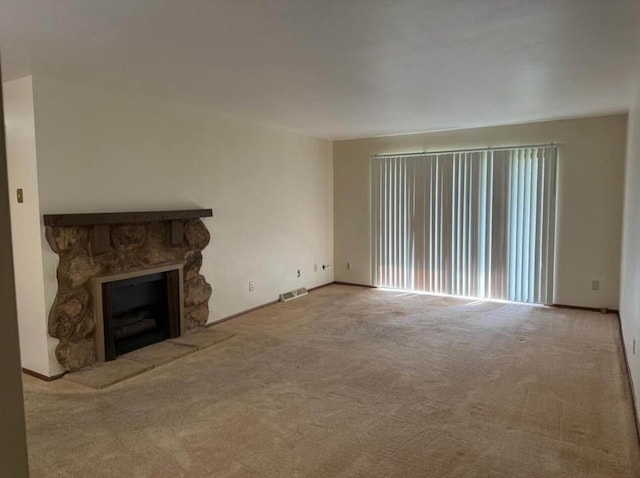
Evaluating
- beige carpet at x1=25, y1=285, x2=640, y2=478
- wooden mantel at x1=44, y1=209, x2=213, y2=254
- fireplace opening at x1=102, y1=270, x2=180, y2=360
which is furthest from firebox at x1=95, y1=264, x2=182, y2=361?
beige carpet at x1=25, y1=285, x2=640, y2=478

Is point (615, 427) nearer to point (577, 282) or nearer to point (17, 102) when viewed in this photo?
point (577, 282)

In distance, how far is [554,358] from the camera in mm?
3859

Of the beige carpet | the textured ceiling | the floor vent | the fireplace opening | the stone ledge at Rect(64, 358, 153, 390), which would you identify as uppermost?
the textured ceiling

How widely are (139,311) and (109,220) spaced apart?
107 cm

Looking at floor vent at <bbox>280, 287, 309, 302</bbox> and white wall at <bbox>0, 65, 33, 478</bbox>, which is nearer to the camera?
white wall at <bbox>0, 65, 33, 478</bbox>

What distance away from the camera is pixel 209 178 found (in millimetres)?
4938

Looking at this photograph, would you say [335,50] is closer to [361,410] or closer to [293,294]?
[361,410]

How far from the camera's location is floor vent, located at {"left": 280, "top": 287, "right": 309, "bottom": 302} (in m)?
6.17

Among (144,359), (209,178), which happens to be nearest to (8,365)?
(144,359)

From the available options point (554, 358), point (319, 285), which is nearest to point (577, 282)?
point (554, 358)

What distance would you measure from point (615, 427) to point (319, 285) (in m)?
4.77

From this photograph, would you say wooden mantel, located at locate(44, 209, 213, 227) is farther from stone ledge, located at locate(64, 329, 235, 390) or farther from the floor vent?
the floor vent

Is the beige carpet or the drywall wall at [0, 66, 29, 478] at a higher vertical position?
the drywall wall at [0, 66, 29, 478]

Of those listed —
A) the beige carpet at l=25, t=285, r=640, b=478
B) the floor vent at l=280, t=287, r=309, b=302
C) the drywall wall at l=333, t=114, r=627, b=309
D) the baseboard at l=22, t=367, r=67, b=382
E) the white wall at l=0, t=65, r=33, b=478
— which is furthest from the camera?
the floor vent at l=280, t=287, r=309, b=302
